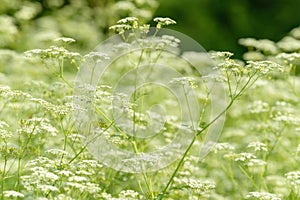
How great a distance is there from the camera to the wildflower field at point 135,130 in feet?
10.1

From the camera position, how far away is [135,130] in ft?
12.3

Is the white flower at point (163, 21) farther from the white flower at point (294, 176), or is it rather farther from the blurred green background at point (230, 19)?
the blurred green background at point (230, 19)

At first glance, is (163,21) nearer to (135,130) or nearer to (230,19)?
(135,130)

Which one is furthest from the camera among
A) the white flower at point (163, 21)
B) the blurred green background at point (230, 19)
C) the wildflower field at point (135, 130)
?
the blurred green background at point (230, 19)

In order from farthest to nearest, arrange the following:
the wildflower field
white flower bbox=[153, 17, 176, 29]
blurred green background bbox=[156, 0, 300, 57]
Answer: blurred green background bbox=[156, 0, 300, 57]
white flower bbox=[153, 17, 176, 29]
the wildflower field

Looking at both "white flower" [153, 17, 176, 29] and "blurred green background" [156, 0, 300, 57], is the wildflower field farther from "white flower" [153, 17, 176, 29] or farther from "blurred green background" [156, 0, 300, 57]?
"blurred green background" [156, 0, 300, 57]

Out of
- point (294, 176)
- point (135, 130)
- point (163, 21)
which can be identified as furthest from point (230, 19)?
point (294, 176)

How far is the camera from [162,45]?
3617mm

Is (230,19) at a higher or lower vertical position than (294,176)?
higher

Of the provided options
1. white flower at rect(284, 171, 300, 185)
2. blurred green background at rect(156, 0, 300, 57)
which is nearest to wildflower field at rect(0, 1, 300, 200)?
white flower at rect(284, 171, 300, 185)

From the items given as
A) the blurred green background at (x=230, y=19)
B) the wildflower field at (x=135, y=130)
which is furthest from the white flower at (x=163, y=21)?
the blurred green background at (x=230, y=19)

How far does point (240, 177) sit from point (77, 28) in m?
4.10

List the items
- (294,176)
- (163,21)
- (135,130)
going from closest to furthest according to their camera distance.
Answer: (294,176) < (163,21) < (135,130)

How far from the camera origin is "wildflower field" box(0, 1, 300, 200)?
3080mm
